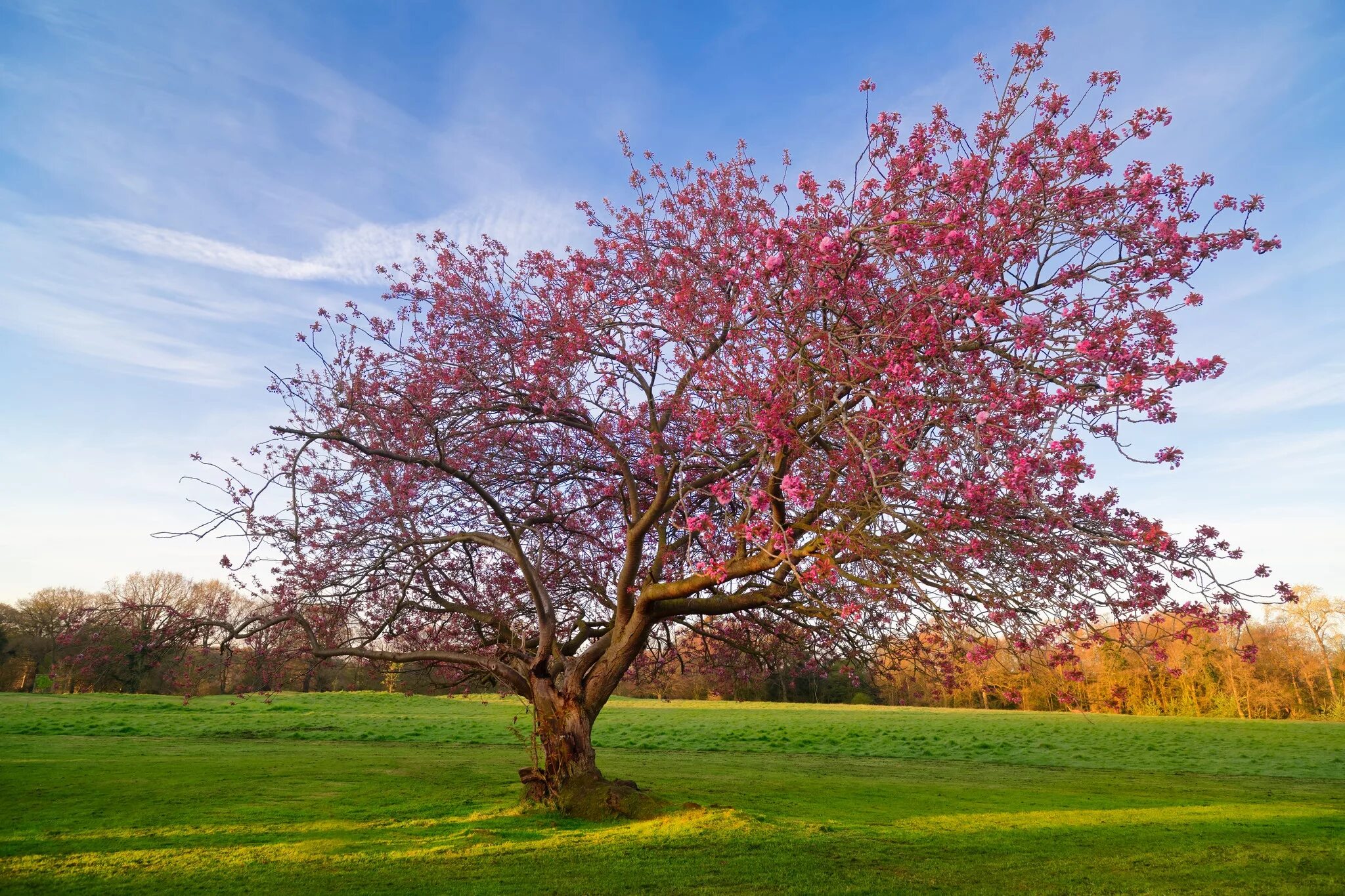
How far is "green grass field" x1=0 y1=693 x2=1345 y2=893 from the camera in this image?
7605mm

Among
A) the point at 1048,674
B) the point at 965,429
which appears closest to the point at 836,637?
the point at 1048,674

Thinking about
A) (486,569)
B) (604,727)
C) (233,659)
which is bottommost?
(604,727)

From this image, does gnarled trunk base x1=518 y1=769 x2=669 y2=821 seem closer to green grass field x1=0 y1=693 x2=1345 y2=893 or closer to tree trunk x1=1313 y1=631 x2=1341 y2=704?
green grass field x1=0 y1=693 x2=1345 y2=893

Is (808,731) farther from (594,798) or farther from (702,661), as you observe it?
(594,798)

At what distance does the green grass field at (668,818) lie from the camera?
7.61 metres

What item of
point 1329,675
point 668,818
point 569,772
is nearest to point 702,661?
point 569,772

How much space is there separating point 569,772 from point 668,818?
1640 mm

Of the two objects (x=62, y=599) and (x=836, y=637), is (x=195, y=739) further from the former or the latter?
(x=836, y=637)

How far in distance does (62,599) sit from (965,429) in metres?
47.0

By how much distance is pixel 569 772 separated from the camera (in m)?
10.7

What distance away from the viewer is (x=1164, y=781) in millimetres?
20562

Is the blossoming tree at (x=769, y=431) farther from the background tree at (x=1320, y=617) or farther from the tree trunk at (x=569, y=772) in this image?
the background tree at (x=1320, y=617)

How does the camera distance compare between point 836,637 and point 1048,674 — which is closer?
point 1048,674

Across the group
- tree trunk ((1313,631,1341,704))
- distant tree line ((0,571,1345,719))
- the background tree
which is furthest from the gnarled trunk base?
tree trunk ((1313,631,1341,704))
